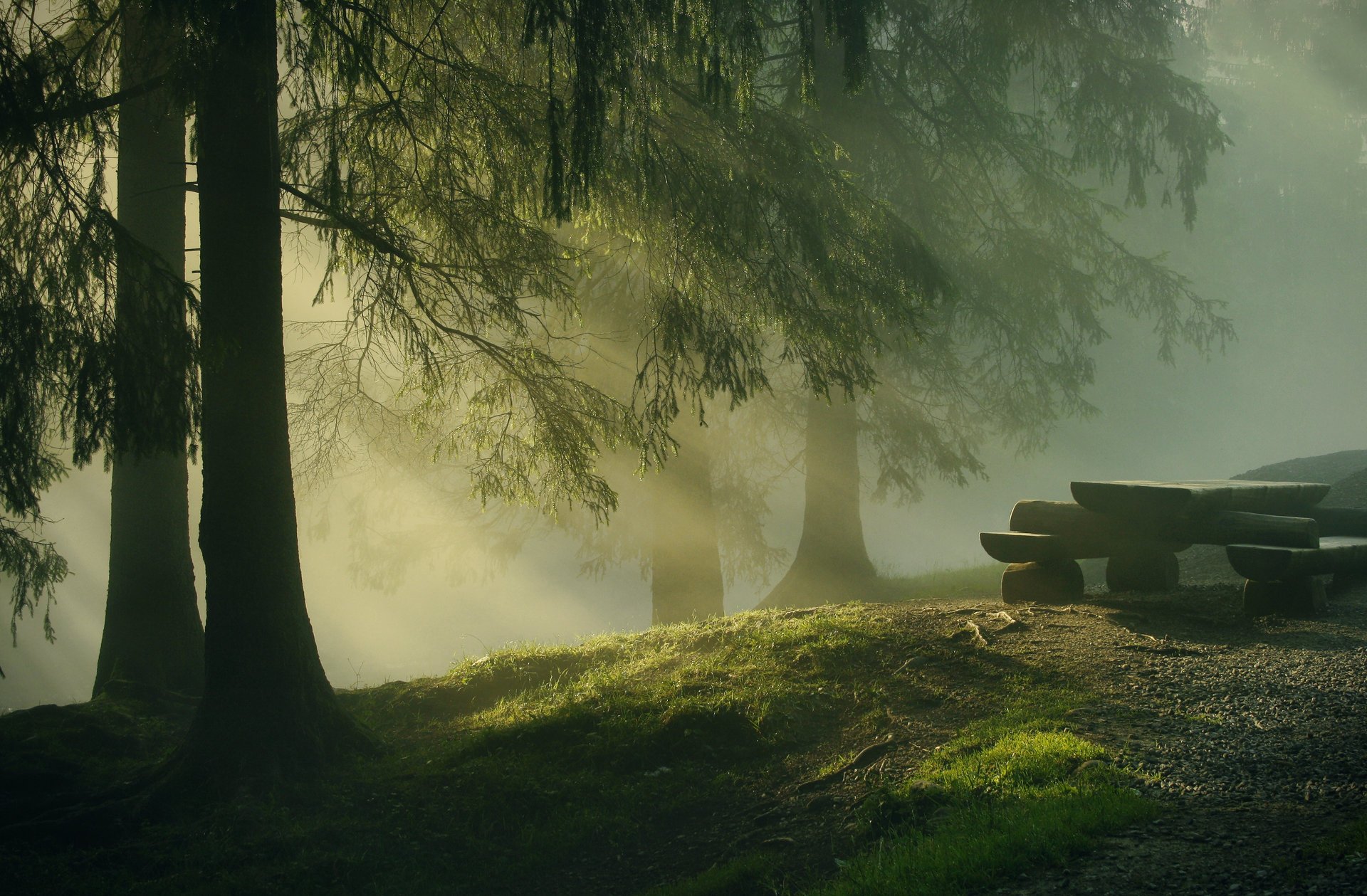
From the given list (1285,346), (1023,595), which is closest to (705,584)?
(1023,595)

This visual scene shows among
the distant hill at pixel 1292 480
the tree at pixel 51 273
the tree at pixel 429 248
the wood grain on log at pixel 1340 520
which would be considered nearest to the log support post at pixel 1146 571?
the distant hill at pixel 1292 480

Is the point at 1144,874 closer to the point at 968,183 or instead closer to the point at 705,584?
the point at 705,584

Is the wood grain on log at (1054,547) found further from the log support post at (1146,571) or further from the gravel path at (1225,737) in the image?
the gravel path at (1225,737)

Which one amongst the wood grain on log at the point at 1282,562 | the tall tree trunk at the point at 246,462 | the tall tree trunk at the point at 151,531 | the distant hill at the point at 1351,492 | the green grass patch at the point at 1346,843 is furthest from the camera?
the distant hill at the point at 1351,492

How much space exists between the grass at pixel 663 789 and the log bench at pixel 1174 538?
1492 mm

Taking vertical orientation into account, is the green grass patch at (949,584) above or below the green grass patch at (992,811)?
above

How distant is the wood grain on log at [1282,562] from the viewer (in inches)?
263

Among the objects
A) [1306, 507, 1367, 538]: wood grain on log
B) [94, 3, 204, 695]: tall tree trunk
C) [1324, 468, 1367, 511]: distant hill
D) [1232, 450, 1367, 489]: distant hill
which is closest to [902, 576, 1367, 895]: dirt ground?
[1306, 507, 1367, 538]: wood grain on log

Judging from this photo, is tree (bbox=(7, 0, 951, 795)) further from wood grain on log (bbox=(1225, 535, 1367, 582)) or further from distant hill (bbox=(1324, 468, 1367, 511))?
distant hill (bbox=(1324, 468, 1367, 511))

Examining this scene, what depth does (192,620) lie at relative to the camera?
8.37 metres

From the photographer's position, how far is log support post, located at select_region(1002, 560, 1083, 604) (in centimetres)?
804

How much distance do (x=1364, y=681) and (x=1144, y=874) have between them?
2.92m

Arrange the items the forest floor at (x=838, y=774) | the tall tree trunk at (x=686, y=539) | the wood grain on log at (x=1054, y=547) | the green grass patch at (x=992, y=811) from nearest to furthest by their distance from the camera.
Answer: the green grass patch at (x=992, y=811) < the forest floor at (x=838, y=774) < the wood grain on log at (x=1054, y=547) < the tall tree trunk at (x=686, y=539)

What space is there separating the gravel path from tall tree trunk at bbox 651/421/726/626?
16.8ft
